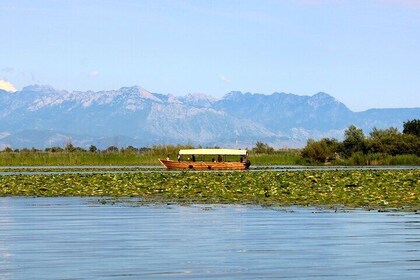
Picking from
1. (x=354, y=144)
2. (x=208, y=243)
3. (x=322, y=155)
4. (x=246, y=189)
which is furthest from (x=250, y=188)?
(x=354, y=144)

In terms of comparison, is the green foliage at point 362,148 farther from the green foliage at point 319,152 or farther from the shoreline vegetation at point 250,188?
the shoreline vegetation at point 250,188

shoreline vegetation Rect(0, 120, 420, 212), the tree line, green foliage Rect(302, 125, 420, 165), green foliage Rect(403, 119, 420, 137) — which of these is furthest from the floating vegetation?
green foliage Rect(403, 119, 420, 137)

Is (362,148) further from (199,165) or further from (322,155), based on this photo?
(199,165)

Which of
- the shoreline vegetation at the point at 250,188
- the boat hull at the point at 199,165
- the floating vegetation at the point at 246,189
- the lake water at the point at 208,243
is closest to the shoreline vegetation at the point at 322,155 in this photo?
the boat hull at the point at 199,165

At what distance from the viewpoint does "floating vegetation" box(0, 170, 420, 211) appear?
40.7 m

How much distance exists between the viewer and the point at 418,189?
44.0 meters

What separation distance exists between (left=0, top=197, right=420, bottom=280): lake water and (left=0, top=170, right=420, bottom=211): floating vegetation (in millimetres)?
3881

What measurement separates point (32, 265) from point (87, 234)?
22.1ft

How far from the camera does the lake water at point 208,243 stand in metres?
20.9

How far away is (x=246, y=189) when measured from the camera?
48.1 metres

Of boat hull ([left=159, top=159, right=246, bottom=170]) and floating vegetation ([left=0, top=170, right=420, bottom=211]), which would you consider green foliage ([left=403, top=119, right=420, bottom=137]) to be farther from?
floating vegetation ([left=0, top=170, right=420, bottom=211])

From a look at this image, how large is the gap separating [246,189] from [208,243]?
22.2 m

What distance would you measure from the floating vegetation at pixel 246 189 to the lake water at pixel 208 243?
12.7ft

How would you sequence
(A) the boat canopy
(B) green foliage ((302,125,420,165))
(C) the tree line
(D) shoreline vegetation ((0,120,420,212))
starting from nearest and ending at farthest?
(D) shoreline vegetation ((0,120,420,212)), (A) the boat canopy, (B) green foliage ((302,125,420,165)), (C) the tree line
